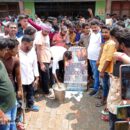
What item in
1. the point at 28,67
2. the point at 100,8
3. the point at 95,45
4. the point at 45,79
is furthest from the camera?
the point at 100,8

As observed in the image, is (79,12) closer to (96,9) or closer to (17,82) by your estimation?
(96,9)

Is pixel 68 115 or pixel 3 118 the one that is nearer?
pixel 3 118

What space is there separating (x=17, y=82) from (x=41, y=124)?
1.03m

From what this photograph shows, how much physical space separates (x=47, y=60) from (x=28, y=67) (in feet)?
2.94

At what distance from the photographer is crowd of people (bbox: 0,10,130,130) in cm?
280

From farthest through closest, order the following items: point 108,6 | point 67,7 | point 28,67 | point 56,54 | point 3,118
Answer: point 67,7
point 108,6
point 56,54
point 28,67
point 3,118

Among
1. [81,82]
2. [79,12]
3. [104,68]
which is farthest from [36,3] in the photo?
[104,68]

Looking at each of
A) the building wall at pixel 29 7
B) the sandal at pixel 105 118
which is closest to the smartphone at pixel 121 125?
the sandal at pixel 105 118

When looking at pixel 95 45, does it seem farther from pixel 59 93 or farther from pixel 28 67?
pixel 28 67

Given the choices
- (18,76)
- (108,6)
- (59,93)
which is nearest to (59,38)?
(59,93)

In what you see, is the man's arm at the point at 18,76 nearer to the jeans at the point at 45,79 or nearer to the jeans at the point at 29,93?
the jeans at the point at 29,93

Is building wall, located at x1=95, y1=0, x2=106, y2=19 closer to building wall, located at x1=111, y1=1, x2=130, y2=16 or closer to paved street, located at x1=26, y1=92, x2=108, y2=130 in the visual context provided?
building wall, located at x1=111, y1=1, x2=130, y2=16

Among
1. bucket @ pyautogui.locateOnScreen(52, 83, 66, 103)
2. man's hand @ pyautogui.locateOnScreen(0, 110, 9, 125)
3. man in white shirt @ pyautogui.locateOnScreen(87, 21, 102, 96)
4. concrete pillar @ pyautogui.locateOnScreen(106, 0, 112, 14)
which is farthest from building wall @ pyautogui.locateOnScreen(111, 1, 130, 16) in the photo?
man's hand @ pyautogui.locateOnScreen(0, 110, 9, 125)

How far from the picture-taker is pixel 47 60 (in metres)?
5.11
